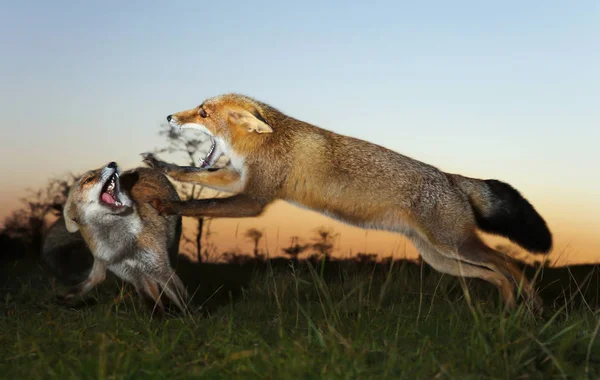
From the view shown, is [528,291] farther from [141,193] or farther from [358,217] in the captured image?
[141,193]

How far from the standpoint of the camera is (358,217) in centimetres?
618

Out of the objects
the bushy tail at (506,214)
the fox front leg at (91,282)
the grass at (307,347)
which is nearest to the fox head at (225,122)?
the fox front leg at (91,282)

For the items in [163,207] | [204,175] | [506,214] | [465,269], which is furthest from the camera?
[506,214]

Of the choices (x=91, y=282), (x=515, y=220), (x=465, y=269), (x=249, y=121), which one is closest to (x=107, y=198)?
(x=91, y=282)

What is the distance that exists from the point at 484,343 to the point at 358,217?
8.03ft

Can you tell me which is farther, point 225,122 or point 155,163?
point 225,122

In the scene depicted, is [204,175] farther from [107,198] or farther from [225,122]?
[107,198]

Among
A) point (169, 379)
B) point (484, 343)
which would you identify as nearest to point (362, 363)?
point (484, 343)

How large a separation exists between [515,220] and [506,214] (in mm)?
134

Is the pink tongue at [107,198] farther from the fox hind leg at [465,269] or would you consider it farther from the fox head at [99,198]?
the fox hind leg at [465,269]

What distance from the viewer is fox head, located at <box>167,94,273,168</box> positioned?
20.5 ft

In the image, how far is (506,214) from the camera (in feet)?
21.6

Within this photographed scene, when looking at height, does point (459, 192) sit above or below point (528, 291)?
above

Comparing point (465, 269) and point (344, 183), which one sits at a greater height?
point (344, 183)
